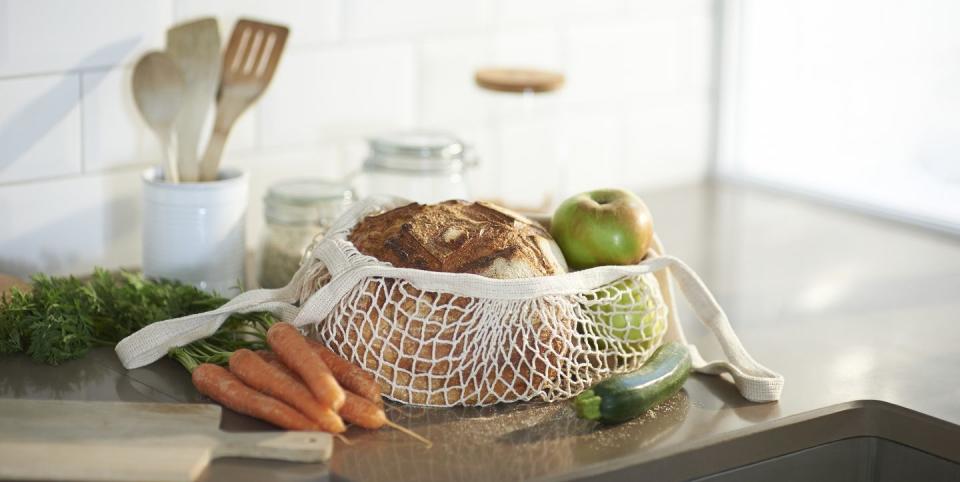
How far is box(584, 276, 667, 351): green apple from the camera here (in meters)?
1.17

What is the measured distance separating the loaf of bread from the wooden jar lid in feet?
1.56

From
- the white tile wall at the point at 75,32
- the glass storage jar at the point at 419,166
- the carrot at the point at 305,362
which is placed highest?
the white tile wall at the point at 75,32

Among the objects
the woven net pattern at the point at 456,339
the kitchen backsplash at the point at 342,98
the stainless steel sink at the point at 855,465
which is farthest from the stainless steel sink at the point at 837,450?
the kitchen backsplash at the point at 342,98

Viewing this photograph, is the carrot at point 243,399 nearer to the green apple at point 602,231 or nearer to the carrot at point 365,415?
the carrot at point 365,415

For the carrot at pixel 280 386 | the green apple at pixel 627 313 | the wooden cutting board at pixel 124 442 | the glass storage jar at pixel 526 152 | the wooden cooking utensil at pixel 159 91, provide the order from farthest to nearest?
the glass storage jar at pixel 526 152, the wooden cooking utensil at pixel 159 91, the green apple at pixel 627 313, the carrot at pixel 280 386, the wooden cutting board at pixel 124 442

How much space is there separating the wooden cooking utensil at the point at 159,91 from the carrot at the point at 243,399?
0.33m

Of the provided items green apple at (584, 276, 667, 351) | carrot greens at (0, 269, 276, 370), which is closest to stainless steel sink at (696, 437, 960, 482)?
green apple at (584, 276, 667, 351)

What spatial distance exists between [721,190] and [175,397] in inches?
45.0

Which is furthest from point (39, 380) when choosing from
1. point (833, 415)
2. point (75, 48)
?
point (833, 415)

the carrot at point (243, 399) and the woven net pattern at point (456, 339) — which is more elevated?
the woven net pattern at point (456, 339)

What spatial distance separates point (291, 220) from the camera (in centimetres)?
141

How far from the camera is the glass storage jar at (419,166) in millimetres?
1453

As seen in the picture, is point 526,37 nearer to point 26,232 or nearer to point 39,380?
point 26,232

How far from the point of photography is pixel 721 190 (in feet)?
A: 6.64
